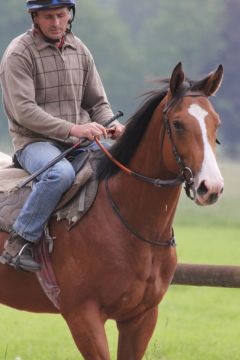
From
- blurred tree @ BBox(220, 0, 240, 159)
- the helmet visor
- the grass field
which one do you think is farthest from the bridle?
blurred tree @ BBox(220, 0, 240, 159)

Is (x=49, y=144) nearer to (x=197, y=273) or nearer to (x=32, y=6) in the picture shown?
(x=32, y=6)

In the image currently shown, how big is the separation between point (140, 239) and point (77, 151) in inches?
34.9

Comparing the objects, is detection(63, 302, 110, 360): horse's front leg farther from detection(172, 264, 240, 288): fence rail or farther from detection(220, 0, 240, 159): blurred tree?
detection(220, 0, 240, 159): blurred tree

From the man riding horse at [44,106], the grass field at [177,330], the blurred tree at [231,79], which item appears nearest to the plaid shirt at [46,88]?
the man riding horse at [44,106]

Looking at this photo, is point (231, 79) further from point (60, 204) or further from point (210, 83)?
point (210, 83)

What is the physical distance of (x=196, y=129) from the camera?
680 cm

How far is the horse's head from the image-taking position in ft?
21.7

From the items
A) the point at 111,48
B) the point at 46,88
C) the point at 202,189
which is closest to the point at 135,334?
the point at 202,189

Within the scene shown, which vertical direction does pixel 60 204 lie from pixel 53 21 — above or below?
below

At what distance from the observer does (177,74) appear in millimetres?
6945

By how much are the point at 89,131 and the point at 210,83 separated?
0.93 metres

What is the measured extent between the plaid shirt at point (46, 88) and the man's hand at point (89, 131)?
53mm

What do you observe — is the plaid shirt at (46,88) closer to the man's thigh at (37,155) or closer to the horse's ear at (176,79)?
the man's thigh at (37,155)

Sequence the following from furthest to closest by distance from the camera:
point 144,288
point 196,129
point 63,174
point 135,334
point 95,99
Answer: point 95,99 → point 135,334 → point 63,174 → point 144,288 → point 196,129
